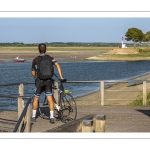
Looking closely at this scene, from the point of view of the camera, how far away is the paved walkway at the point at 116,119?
12.5m

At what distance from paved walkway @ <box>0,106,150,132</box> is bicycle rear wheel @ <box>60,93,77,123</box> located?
10.1 inches

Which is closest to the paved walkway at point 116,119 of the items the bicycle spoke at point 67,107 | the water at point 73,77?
the bicycle spoke at point 67,107

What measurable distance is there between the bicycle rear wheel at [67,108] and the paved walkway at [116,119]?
0.84ft

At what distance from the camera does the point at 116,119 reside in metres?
14.2

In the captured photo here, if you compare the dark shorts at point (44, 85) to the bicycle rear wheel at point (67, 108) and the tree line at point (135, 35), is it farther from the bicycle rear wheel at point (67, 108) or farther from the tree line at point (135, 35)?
the tree line at point (135, 35)

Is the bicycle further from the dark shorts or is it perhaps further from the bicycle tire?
the dark shorts

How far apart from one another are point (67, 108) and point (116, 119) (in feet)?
4.84

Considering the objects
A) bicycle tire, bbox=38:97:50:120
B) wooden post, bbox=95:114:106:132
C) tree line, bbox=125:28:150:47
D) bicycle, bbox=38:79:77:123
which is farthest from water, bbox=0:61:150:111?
tree line, bbox=125:28:150:47
